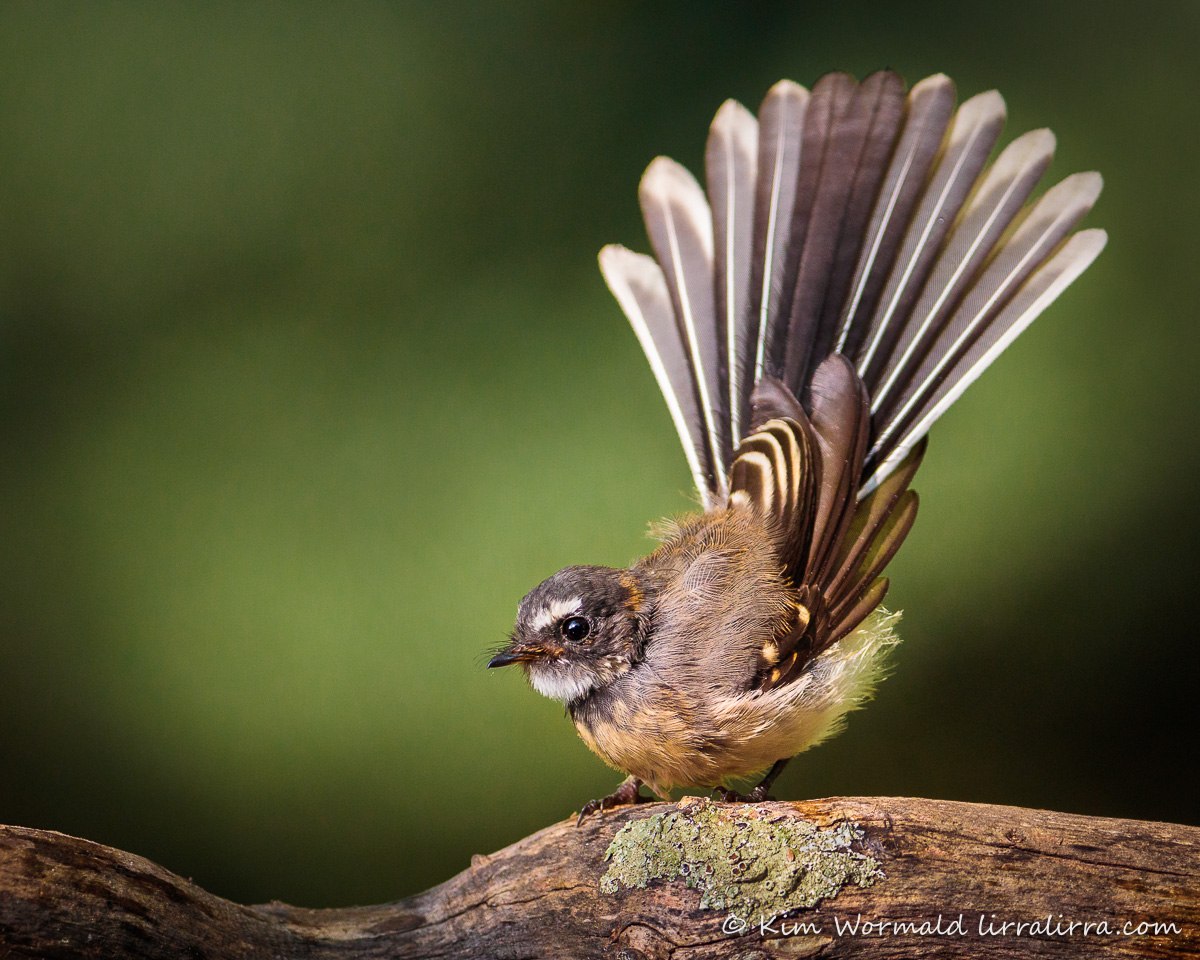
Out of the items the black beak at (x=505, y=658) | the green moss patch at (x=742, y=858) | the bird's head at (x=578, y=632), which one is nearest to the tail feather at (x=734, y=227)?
the bird's head at (x=578, y=632)

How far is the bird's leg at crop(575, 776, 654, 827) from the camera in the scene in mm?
1375

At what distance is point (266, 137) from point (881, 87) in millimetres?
1142

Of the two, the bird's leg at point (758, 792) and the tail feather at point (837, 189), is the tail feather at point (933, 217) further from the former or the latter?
the bird's leg at point (758, 792)

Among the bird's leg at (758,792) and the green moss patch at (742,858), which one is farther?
the bird's leg at (758,792)

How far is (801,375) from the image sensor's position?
1599mm

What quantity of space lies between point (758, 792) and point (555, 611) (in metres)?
0.40

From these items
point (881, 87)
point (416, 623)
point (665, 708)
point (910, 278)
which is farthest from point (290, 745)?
point (881, 87)

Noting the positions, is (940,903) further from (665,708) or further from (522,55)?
(522,55)

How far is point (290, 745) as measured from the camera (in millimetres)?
1982

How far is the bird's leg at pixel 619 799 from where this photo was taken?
1375 mm

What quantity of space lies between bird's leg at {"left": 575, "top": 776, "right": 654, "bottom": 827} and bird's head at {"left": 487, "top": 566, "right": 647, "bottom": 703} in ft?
0.48

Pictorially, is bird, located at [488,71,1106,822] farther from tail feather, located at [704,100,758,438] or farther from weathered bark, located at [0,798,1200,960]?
weathered bark, located at [0,798,1200,960]

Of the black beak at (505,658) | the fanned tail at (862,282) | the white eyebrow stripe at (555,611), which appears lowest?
the black beak at (505,658)

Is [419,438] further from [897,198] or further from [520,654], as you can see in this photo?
[897,198]
